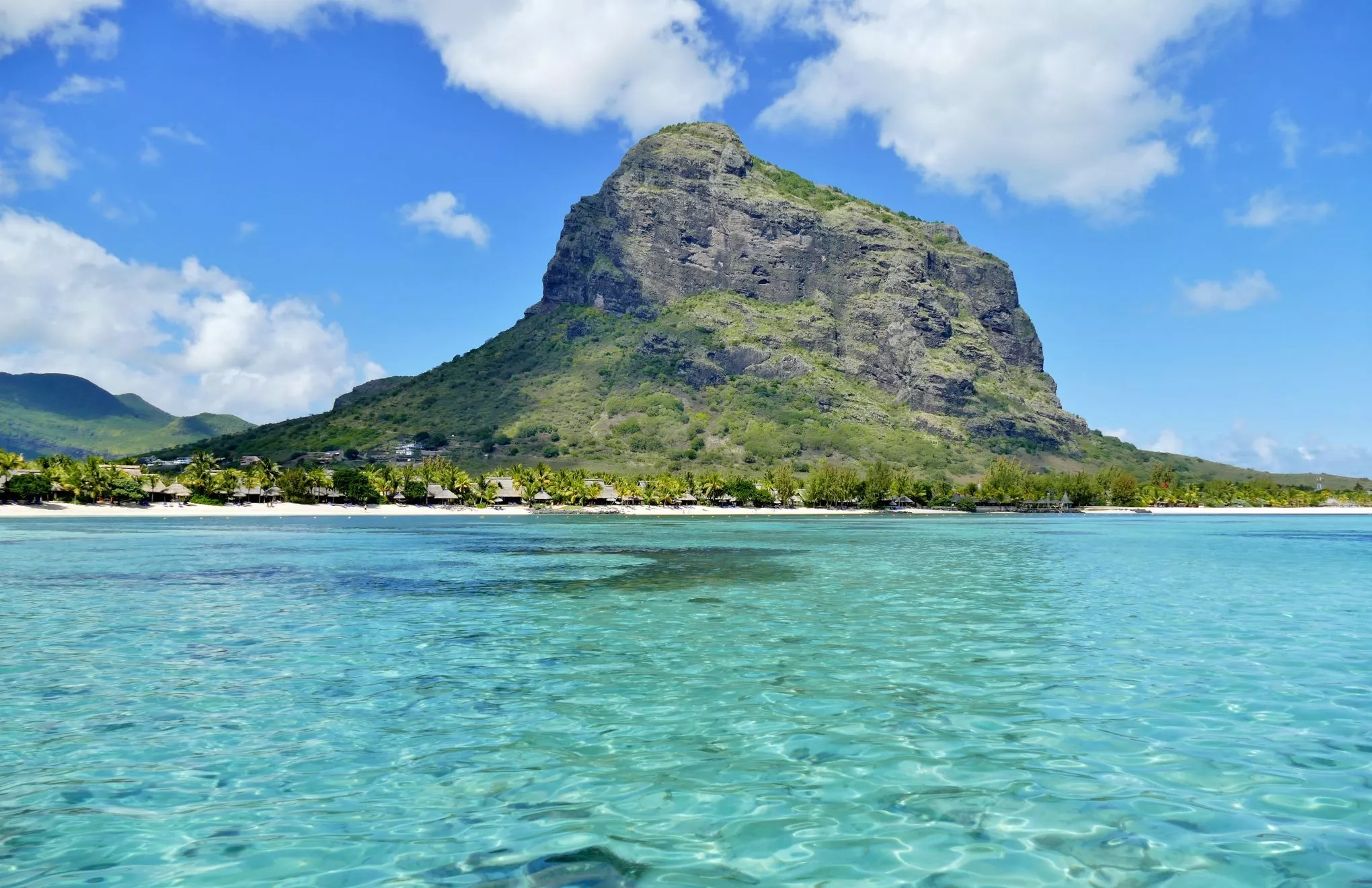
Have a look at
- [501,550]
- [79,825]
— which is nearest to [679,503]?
[501,550]

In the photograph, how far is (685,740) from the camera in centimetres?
1382

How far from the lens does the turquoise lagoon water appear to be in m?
9.23

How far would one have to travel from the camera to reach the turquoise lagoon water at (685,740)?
363 inches

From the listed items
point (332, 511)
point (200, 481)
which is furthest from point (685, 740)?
point (200, 481)

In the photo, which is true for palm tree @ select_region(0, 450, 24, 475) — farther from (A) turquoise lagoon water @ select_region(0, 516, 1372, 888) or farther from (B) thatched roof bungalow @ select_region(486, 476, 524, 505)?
(A) turquoise lagoon water @ select_region(0, 516, 1372, 888)

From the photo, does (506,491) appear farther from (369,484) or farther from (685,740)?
(685,740)

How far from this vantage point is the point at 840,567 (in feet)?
163

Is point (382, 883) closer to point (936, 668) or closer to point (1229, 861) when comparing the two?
point (1229, 861)

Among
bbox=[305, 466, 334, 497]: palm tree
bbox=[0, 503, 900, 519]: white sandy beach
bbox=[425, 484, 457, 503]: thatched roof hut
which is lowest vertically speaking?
bbox=[0, 503, 900, 519]: white sandy beach

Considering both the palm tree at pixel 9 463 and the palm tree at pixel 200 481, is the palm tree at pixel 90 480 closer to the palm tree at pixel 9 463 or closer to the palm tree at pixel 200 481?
the palm tree at pixel 9 463

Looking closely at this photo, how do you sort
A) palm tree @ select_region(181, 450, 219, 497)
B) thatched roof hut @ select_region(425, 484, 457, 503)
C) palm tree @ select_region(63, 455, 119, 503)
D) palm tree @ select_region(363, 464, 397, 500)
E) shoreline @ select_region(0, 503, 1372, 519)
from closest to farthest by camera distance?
shoreline @ select_region(0, 503, 1372, 519) → palm tree @ select_region(63, 455, 119, 503) → palm tree @ select_region(181, 450, 219, 497) → palm tree @ select_region(363, 464, 397, 500) → thatched roof hut @ select_region(425, 484, 457, 503)

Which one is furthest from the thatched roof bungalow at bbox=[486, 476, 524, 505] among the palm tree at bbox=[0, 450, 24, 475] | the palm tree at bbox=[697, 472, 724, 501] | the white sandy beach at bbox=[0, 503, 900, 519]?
the palm tree at bbox=[0, 450, 24, 475]

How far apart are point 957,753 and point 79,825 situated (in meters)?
11.8

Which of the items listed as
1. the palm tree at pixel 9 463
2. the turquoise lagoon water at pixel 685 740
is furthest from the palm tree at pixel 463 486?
the turquoise lagoon water at pixel 685 740
